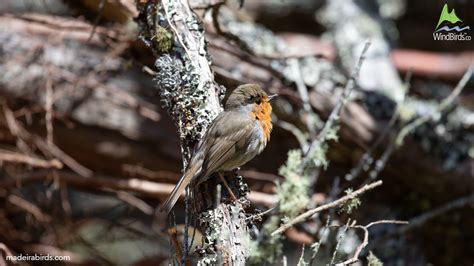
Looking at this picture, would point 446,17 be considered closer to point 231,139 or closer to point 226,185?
point 231,139

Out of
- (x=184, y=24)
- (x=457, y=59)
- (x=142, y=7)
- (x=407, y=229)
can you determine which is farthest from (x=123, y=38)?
(x=457, y=59)

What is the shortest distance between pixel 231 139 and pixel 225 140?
0.06 m

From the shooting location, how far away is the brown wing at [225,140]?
9.39 feet

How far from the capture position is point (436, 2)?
20.9ft

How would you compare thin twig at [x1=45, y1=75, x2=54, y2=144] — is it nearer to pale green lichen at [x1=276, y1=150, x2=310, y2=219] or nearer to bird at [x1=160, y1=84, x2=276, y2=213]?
bird at [x1=160, y1=84, x2=276, y2=213]

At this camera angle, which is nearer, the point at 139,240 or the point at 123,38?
the point at 123,38

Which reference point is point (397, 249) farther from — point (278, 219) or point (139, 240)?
point (139, 240)

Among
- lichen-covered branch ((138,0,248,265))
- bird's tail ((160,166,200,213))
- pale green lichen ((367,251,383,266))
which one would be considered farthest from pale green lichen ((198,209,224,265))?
pale green lichen ((367,251,383,266))

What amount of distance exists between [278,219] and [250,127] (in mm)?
537

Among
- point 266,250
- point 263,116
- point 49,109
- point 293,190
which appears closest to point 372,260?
point 266,250

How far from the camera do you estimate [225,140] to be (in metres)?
3.19

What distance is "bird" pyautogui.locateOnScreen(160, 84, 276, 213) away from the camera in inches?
113

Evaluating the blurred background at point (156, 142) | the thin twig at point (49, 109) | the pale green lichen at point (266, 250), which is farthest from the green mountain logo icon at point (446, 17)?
the thin twig at point (49, 109)

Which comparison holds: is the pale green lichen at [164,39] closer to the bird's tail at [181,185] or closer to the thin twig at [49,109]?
the bird's tail at [181,185]
